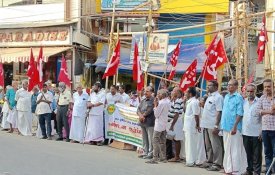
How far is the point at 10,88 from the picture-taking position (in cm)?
1941

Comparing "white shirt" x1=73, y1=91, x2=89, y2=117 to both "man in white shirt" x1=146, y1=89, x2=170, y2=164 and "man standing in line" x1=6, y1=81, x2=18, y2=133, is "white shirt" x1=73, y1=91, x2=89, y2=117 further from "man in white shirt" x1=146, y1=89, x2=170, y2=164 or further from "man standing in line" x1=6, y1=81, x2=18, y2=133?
"man in white shirt" x1=146, y1=89, x2=170, y2=164

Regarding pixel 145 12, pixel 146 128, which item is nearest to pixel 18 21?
pixel 145 12

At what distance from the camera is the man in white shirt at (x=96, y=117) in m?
16.1

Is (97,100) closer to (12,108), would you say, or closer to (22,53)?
(12,108)

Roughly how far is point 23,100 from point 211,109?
875 cm

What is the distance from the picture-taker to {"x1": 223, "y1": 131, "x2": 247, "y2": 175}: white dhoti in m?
10.9

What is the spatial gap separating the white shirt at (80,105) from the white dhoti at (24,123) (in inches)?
105

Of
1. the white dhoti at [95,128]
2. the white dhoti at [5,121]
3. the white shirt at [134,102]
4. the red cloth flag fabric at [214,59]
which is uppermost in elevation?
the red cloth flag fabric at [214,59]

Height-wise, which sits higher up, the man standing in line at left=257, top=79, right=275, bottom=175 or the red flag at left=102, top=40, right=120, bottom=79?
the red flag at left=102, top=40, right=120, bottom=79

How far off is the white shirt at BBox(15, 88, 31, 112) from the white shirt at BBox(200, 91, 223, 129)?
848cm

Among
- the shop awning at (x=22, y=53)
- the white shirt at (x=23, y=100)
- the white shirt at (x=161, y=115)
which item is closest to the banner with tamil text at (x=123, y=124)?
the white shirt at (x=161, y=115)

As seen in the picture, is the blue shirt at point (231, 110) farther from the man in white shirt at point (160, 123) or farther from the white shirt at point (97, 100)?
the white shirt at point (97, 100)

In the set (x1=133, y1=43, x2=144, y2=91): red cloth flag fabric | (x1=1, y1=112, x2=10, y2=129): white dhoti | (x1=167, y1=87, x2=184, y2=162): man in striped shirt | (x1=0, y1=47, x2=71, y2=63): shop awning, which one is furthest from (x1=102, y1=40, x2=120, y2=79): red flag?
(x1=0, y1=47, x2=71, y2=63): shop awning

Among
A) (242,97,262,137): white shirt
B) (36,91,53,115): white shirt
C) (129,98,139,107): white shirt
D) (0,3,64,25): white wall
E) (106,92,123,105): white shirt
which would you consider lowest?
(36,91,53,115): white shirt
